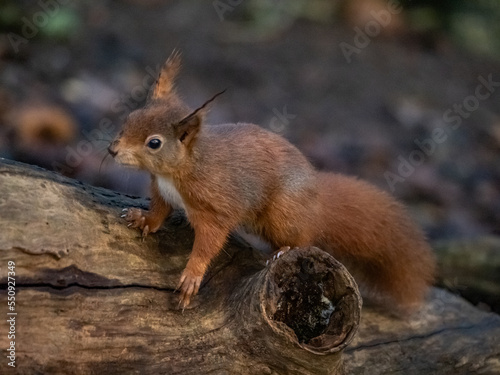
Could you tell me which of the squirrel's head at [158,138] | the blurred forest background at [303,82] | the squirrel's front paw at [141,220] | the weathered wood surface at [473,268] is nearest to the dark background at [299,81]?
the blurred forest background at [303,82]

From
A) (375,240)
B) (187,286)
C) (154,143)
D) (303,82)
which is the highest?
(154,143)

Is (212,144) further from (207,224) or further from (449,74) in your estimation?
(449,74)

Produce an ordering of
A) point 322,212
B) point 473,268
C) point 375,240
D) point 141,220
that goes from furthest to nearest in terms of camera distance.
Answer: point 473,268 < point 375,240 < point 322,212 < point 141,220

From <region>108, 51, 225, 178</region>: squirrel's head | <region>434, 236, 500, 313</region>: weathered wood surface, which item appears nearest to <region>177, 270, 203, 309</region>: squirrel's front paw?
<region>108, 51, 225, 178</region>: squirrel's head

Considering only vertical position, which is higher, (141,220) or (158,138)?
(158,138)

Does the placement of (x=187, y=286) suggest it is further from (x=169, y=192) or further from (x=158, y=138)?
(x=158, y=138)

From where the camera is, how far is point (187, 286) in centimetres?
262

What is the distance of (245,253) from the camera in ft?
9.76

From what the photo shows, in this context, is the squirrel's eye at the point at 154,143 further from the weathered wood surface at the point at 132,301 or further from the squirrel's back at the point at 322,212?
the weathered wood surface at the point at 132,301

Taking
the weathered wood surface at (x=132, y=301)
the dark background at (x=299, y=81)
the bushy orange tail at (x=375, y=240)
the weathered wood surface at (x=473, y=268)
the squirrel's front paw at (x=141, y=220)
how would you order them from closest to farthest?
the weathered wood surface at (x=132, y=301) < the squirrel's front paw at (x=141, y=220) < the bushy orange tail at (x=375, y=240) < the weathered wood surface at (x=473, y=268) < the dark background at (x=299, y=81)

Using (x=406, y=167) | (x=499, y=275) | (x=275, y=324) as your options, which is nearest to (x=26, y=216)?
(x=275, y=324)

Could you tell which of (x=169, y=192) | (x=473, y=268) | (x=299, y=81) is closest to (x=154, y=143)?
(x=169, y=192)

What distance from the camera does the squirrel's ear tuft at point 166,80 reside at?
2844 millimetres

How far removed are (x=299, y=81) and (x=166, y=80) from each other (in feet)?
13.4
